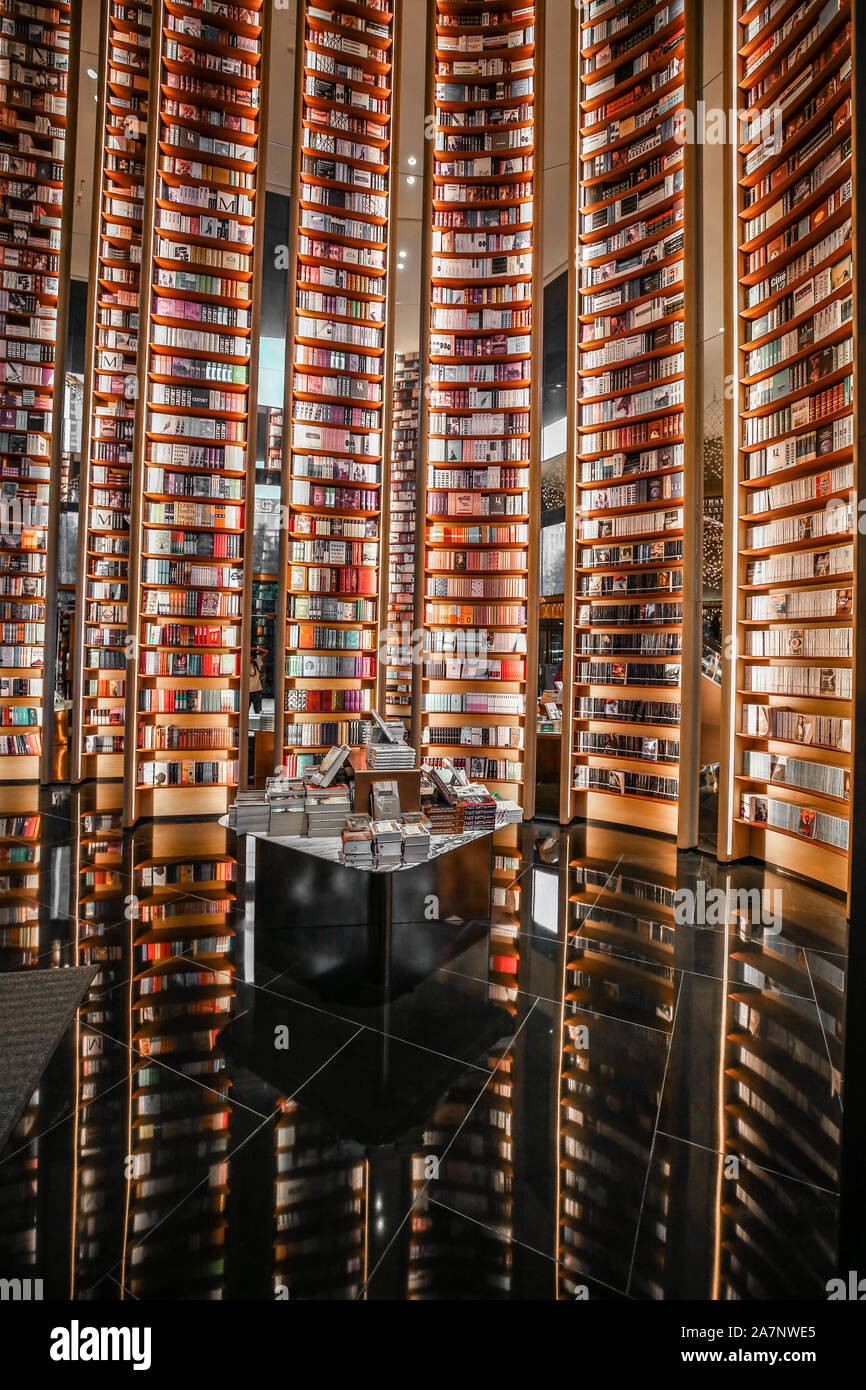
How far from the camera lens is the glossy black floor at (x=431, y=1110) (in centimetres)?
160

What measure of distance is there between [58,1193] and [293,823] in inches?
71.1

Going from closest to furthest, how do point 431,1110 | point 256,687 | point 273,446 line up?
point 431,1110 → point 256,687 → point 273,446

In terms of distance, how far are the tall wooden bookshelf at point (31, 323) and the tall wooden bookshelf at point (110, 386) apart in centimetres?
41

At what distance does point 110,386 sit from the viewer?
21.5ft

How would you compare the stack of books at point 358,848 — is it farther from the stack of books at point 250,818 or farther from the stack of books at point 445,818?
the stack of books at point 250,818

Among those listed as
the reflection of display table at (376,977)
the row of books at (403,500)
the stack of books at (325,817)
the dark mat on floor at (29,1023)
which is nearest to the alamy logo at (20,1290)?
the dark mat on floor at (29,1023)

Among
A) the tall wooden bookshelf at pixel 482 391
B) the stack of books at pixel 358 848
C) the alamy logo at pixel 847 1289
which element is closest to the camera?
the alamy logo at pixel 847 1289

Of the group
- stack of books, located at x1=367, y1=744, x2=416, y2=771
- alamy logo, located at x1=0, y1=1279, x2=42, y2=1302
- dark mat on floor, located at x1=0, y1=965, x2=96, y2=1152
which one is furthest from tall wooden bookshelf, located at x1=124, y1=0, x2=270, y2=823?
alamy logo, located at x1=0, y1=1279, x2=42, y2=1302

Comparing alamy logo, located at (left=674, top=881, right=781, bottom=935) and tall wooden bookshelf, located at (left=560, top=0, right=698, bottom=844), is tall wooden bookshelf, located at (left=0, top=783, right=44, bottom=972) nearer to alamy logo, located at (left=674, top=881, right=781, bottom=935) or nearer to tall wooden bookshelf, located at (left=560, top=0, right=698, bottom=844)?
alamy logo, located at (left=674, top=881, right=781, bottom=935)

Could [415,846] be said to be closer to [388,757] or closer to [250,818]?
[388,757]

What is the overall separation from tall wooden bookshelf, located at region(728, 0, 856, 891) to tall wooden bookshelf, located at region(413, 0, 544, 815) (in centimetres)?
177

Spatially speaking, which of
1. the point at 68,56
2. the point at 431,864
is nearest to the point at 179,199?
the point at 68,56

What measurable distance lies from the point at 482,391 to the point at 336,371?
1337 millimetres

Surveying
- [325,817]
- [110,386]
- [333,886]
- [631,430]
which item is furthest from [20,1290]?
[110,386]
